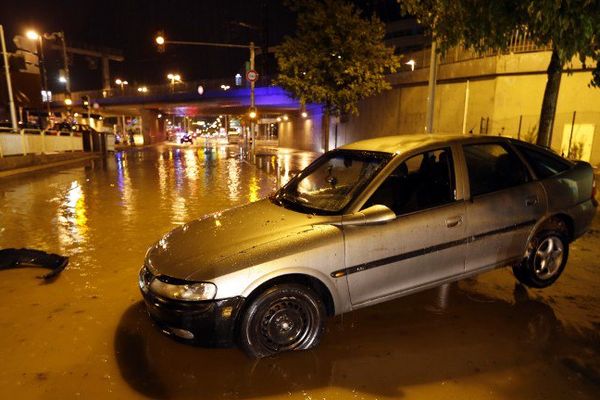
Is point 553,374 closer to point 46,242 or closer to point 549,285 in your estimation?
point 549,285

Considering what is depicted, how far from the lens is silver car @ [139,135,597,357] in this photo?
3312 mm

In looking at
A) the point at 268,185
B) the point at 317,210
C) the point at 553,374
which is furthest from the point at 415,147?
the point at 268,185

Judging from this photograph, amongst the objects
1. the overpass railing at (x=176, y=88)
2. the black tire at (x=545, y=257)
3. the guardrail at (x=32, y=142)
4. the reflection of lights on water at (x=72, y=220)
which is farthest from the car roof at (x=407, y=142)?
the overpass railing at (x=176, y=88)

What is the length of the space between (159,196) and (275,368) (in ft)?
28.3

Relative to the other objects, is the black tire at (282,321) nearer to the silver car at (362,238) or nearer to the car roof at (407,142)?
the silver car at (362,238)

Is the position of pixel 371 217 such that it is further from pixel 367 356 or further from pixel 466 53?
pixel 466 53

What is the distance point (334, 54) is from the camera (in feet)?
40.0

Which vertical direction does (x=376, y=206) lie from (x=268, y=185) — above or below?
above

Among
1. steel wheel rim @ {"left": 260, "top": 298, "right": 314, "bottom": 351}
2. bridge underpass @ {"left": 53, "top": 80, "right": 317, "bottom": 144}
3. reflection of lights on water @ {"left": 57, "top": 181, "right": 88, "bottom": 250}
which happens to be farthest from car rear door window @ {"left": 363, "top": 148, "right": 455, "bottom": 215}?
bridge underpass @ {"left": 53, "top": 80, "right": 317, "bottom": 144}

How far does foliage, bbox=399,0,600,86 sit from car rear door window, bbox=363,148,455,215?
1.47 m

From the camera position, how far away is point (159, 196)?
36.8 feet

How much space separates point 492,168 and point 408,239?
141 cm

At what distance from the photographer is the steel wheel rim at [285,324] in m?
3.43

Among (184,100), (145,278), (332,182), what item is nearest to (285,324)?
(145,278)
